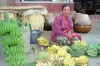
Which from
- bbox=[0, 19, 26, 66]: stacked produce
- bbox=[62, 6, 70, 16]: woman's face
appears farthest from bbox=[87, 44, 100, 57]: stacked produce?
bbox=[0, 19, 26, 66]: stacked produce

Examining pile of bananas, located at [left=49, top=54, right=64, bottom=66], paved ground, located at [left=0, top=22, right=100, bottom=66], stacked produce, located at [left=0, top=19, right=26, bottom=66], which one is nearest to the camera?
pile of bananas, located at [left=49, top=54, right=64, bottom=66]

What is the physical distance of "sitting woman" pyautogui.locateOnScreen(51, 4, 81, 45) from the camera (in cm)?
607

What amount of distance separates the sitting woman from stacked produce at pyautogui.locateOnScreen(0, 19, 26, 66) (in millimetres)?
1957

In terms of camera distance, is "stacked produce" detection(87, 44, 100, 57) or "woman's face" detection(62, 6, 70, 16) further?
"woman's face" detection(62, 6, 70, 16)

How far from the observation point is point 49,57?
3.20 m

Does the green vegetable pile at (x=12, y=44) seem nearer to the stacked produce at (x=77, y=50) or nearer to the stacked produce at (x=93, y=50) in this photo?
the stacked produce at (x=77, y=50)

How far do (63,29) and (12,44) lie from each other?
266 centimetres

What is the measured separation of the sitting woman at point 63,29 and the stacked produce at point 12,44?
6.42 feet

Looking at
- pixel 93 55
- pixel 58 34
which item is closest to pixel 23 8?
pixel 58 34

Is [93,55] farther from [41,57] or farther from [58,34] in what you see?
[41,57]

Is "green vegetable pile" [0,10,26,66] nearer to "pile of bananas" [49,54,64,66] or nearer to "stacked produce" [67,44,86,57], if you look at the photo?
"pile of bananas" [49,54,64,66]

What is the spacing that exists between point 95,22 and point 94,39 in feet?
9.28

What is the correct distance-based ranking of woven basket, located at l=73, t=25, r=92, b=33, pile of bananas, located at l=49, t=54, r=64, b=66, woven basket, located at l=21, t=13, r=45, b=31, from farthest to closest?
1. woven basket, located at l=73, t=25, r=92, b=33
2. woven basket, located at l=21, t=13, r=45, b=31
3. pile of bananas, located at l=49, t=54, r=64, b=66

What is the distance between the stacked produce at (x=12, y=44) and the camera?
3.60 meters
